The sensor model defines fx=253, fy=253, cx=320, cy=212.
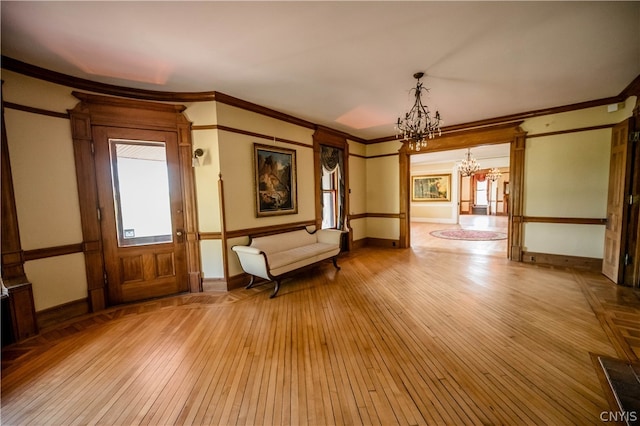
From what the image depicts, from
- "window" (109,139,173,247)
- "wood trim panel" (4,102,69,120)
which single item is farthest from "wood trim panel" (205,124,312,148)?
"wood trim panel" (4,102,69,120)

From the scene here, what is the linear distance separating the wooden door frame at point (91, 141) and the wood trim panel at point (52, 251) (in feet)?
0.23

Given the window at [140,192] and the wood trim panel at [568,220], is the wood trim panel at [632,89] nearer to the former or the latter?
the wood trim panel at [568,220]

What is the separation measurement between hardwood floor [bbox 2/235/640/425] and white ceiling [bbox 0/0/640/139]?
9.22 ft

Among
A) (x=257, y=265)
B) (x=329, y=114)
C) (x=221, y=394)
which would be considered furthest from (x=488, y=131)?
(x=221, y=394)

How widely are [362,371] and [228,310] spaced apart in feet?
6.19

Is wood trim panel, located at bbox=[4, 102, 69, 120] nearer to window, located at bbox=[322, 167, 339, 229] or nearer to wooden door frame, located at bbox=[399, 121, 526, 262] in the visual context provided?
window, located at bbox=[322, 167, 339, 229]

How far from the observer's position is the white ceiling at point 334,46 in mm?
1965

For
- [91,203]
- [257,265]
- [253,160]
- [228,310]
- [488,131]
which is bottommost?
[228,310]

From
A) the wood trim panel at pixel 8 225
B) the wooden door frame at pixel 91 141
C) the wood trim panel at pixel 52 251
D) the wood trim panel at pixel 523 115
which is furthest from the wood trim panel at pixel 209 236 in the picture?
the wood trim panel at pixel 523 115

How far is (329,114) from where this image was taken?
4.55 m

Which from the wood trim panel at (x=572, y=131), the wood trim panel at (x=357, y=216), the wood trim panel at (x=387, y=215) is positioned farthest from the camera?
the wood trim panel at (x=387, y=215)

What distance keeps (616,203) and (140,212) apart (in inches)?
270

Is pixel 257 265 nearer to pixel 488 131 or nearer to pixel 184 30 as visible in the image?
pixel 184 30

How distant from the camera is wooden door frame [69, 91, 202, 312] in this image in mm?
3025
